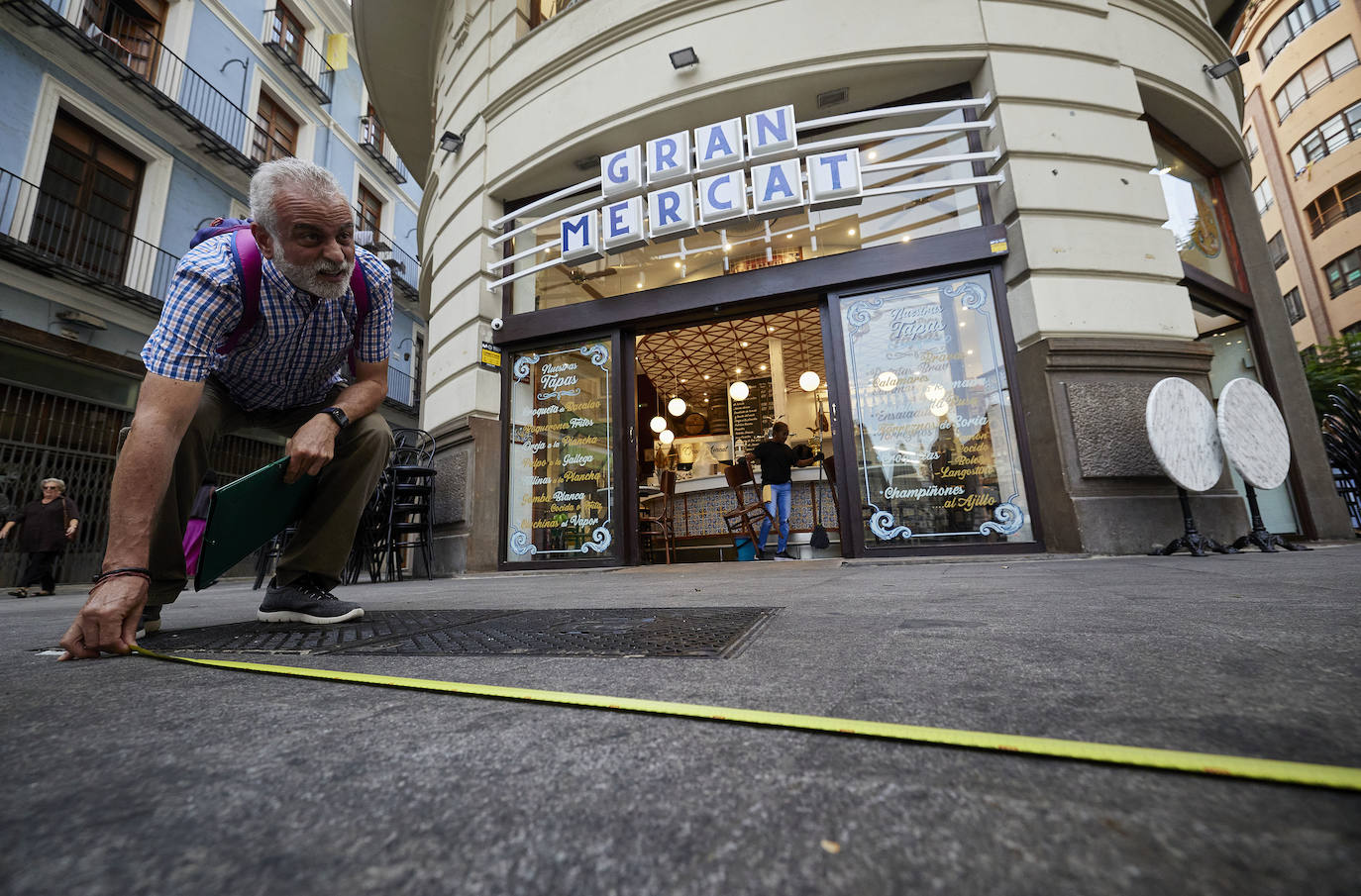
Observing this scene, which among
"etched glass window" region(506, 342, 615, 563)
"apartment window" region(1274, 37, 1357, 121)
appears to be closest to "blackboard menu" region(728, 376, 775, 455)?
"etched glass window" region(506, 342, 615, 563)

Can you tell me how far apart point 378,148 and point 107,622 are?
55.0 ft

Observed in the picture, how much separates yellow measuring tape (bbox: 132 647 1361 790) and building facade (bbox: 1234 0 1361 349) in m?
23.7

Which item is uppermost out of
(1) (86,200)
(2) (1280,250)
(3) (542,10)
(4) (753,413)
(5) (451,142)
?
(2) (1280,250)

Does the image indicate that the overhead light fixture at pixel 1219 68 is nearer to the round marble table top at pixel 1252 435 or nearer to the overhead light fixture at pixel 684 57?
the round marble table top at pixel 1252 435

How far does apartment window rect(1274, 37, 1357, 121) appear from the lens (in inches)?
675

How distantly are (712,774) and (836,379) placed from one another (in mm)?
4543

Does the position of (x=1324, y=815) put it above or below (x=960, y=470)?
below

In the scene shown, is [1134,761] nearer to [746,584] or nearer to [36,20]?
[746,584]

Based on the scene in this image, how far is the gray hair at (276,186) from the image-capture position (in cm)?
162

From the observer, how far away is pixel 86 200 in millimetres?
8516

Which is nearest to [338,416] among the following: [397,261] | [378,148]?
[397,261]

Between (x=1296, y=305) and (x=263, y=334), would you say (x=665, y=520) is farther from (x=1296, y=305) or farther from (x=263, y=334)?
(x=1296, y=305)

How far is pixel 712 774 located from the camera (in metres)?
0.50

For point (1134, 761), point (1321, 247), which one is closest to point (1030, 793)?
point (1134, 761)
